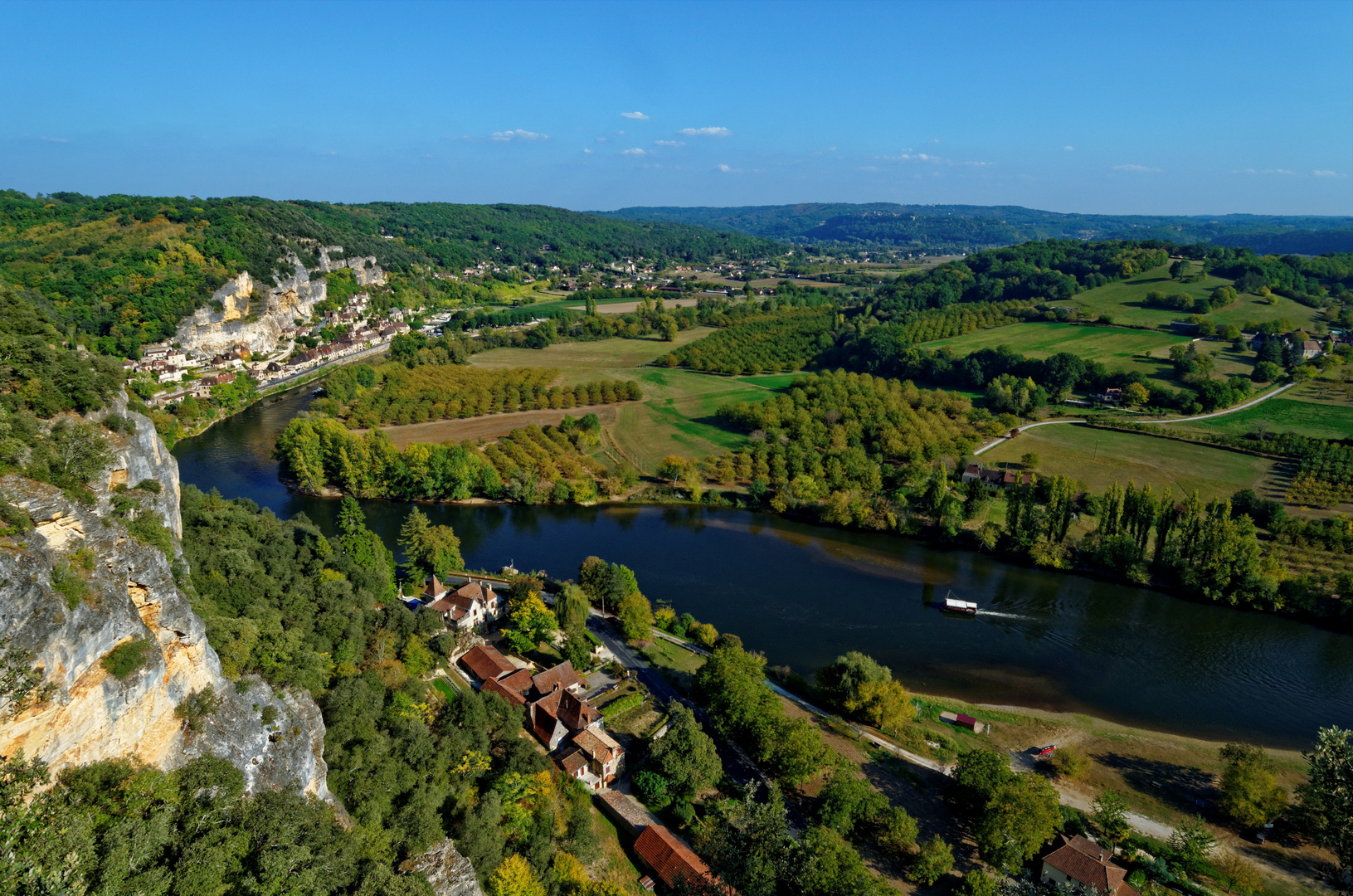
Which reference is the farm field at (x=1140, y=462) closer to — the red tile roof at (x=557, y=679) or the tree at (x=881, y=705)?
the tree at (x=881, y=705)

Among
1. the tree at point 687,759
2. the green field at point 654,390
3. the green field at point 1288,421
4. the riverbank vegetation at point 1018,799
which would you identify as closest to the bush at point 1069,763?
the riverbank vegetation at point 1018,799

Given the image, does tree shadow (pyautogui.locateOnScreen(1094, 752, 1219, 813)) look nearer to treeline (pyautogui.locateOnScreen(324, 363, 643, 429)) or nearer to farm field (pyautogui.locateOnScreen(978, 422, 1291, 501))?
farm field (pyautogui.locateOnScreen(978, 422, 1291, 501))

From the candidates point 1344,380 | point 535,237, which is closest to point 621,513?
point 1344,380

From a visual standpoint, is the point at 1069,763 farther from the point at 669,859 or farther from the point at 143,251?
the point at 143,251

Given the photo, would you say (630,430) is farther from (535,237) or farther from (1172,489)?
(535,237)

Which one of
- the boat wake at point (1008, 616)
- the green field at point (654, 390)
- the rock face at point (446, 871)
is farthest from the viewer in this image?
the green field at point (654, 390)

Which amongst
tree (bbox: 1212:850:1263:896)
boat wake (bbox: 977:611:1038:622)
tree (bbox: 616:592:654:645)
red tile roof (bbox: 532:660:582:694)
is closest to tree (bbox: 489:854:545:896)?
red tile roof (bbox: 532:660:582:694)

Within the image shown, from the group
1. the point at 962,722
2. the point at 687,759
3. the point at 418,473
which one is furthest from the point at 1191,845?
the point at 418,473
